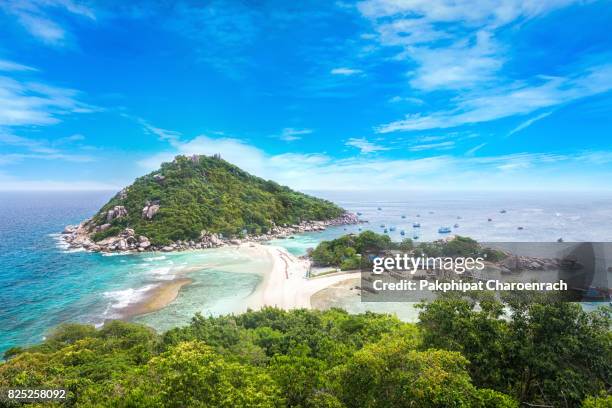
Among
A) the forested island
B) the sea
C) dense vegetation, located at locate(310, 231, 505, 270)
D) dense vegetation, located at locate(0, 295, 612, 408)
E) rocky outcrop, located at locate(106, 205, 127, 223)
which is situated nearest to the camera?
dense vegetation, located at locate(0, 295, 612, 408)

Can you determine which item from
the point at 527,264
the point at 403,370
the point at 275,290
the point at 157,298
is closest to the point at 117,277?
the point at 157,298

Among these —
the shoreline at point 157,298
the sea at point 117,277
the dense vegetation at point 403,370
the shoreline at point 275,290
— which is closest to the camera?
the dense vegetation at point 403,370

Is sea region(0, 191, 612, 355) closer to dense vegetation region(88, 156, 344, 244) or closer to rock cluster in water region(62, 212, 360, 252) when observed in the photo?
rock cluster in water region(62, 212, 360, 252)

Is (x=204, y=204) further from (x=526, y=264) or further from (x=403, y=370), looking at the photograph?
(x=403, y=370)

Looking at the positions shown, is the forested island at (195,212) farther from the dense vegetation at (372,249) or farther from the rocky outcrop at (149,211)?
the dense vegetation at (372,249)

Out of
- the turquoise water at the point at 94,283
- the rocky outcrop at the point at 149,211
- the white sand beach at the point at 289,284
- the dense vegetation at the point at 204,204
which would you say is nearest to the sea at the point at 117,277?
the turquoise water at the point at 94,283

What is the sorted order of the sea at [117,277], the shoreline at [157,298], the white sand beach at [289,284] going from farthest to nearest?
the white sand beach at [289,284]
the shoreline at [157,298]
the sea at [117,277]

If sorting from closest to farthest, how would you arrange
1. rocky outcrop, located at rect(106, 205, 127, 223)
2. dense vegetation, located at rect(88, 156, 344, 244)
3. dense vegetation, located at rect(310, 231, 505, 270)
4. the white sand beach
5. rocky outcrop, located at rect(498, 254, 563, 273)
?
1. the white sand beach
2. rocky outcrop, located at rect(498, 254, 563, 273)
3. dense vegetation, located at rect(310, 231, 505, 270)
4. dense vegetation, located at rect(88, 156, 344, 244)
5. rocky outcrop, located at rect(106, 205, 127, 223)

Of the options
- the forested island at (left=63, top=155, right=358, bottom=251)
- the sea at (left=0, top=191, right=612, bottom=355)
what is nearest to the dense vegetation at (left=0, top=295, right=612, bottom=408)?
the sea at (left=0, top=191, right=612, bottom=355)
